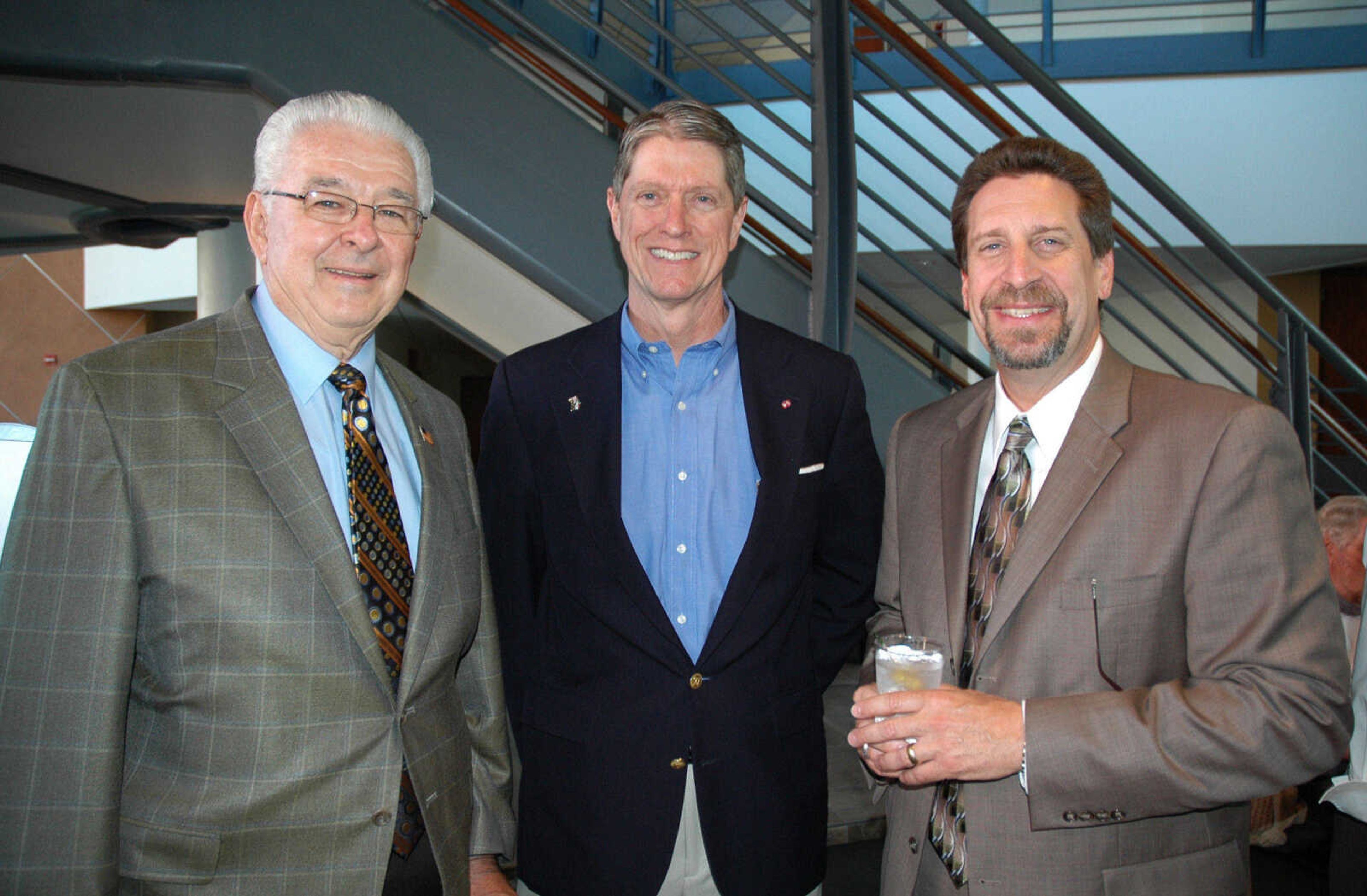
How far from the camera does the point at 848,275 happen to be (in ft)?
9.53

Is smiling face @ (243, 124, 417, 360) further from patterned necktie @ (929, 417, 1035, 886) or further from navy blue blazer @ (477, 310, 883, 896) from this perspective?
patterned necktie @ (929, 417, 1035, 886)

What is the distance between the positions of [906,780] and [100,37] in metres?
2.99

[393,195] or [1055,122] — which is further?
[1055,122]

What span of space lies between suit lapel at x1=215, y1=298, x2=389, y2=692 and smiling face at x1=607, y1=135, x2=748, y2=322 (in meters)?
0.74

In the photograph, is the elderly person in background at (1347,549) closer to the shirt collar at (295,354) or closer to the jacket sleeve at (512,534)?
the jacket sleeve at (512,534)

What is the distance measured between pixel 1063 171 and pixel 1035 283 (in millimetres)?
198

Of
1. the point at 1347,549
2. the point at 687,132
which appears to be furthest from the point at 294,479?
the point at 1347,549

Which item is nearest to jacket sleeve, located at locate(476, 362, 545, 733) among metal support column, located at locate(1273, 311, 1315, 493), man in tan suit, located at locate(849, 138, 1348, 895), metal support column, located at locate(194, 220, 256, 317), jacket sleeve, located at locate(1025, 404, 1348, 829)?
man in tan suit, located at locate(849, 138, 1348, 895)

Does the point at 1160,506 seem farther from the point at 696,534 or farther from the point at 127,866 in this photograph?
the point at 127,866

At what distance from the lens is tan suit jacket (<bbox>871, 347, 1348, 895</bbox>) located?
47.6 inches

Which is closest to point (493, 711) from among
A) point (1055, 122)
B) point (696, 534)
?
point (696, 534)

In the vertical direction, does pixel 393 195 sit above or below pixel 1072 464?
above

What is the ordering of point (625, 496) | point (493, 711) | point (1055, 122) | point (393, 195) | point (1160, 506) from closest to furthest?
point (1160, 506)
point (393, 195)
point (493, 711)
point (625, 496)
point (1055, 122)

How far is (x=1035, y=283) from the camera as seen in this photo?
145cm
